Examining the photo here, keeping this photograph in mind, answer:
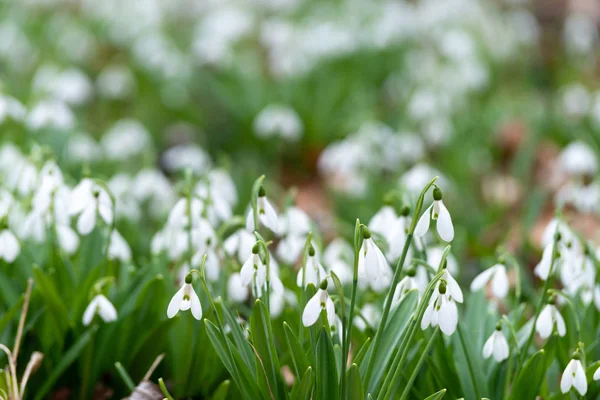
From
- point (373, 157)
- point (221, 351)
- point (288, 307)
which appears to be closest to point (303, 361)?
point (221, 351)

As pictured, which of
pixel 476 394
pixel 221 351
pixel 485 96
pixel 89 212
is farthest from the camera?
pixel 485 96

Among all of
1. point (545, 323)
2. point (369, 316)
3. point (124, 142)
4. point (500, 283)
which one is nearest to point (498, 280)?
point (500, 283)

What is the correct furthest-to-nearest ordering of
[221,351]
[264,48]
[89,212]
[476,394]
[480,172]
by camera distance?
[264,48]
[480,172]
[89,212]
[476,394]
[221,351]

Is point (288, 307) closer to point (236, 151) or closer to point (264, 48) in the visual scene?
point (236, 151)

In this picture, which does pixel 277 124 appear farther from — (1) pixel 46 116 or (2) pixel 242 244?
(2) pixel 242 244

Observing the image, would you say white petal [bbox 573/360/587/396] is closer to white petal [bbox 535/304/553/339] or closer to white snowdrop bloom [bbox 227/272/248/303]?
white petal [bbox 535/304/553/339]

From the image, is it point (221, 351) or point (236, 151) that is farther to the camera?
point (236, 151)
